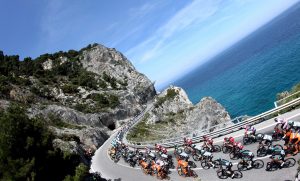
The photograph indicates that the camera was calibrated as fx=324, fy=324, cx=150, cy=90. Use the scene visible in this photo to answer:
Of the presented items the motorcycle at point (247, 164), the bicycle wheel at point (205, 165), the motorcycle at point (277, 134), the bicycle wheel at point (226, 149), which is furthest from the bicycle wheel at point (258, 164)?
the bicycle wheel at point (205, 165)

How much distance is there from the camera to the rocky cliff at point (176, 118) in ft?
192

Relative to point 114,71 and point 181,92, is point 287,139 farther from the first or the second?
point 114,71

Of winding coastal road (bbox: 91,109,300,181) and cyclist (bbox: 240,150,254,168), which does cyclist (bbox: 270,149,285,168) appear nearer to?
winding coastal road (bbox: 91,109,300,181)

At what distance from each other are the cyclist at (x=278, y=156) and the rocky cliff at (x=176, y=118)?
109 feet

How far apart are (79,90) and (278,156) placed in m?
81.3

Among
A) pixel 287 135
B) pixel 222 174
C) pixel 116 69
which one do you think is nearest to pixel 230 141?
pixel 222 174

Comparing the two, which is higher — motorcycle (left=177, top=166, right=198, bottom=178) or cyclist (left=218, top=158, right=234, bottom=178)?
motorcycle (left=177, top=166, right=198, bottom=178)

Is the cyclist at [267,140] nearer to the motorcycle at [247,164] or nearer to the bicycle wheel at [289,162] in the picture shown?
the motorcycle at [247,164]

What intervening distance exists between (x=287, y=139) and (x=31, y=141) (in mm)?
14568

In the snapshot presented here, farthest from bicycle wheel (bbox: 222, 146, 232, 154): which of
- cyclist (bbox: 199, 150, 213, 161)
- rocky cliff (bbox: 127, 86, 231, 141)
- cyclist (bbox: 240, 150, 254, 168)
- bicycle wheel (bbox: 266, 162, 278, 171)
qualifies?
rocky cliff (bbox: 127, 86, 231, 141)

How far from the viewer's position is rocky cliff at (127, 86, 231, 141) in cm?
5859

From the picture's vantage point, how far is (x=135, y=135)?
6159cm

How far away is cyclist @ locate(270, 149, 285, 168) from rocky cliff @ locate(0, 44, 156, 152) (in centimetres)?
2311

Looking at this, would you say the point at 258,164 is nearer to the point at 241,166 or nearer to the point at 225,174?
the point at 241,166
